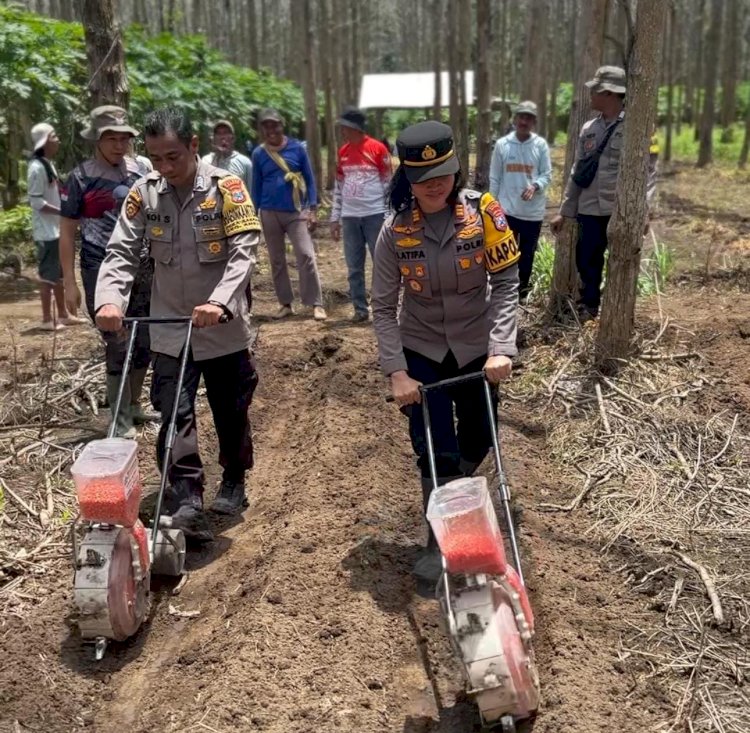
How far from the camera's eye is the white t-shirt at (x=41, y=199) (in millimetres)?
8766

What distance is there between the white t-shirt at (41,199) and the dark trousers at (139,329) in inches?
122

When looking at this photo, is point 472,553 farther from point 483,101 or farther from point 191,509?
point 483,101

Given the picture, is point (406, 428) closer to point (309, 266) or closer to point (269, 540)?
point (269, 540)

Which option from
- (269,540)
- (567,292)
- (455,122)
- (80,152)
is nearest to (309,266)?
(567,292)

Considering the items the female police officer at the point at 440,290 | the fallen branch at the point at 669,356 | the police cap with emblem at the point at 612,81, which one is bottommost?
the fallen branch at the point at 669,356

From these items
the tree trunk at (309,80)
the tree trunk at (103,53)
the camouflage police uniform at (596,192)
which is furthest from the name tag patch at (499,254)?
the tree trunk at (309,80)

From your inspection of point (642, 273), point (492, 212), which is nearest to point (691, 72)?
point (642, 273)

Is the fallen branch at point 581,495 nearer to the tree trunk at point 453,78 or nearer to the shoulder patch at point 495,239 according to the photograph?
the shoulder patch at point 495,239

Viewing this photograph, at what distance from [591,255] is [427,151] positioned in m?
3.58

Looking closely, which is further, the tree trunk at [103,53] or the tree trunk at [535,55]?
the tree trunk at [535,55]

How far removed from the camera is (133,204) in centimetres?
442

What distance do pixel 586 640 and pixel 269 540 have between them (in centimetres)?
171

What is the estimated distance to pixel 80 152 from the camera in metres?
14.9

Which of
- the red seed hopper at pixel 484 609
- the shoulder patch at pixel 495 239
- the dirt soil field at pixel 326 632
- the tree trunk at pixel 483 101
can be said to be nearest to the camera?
the red seed hopper at pixel 484 609
